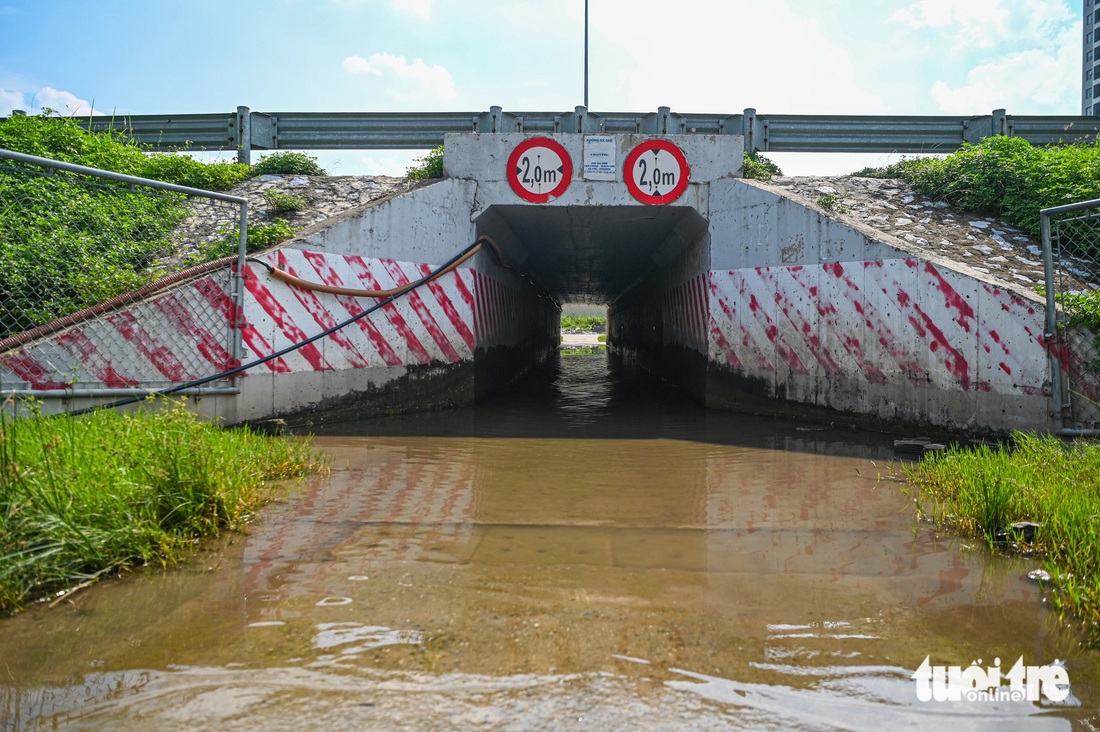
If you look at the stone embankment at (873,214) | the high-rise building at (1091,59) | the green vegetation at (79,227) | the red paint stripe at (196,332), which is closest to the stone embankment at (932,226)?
the stone embankment at (873,214)

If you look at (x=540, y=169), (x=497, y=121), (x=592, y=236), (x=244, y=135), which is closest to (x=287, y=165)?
(x=244, y=135)

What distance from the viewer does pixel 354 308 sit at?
9312 mm

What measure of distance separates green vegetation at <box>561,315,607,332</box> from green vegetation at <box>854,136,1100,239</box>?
49.6m

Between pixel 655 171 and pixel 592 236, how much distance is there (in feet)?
11.6

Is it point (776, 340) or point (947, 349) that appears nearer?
point (947, 349)

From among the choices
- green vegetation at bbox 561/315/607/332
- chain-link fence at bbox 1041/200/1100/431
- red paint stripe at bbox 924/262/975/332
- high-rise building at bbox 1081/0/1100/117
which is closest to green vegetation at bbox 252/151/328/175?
red paint stripe at bbox 924/262/975/332

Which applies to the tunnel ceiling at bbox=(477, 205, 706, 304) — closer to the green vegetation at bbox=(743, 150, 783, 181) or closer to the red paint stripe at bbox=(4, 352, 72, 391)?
the green vegetation at bbox=(743, 150, 783, 181)

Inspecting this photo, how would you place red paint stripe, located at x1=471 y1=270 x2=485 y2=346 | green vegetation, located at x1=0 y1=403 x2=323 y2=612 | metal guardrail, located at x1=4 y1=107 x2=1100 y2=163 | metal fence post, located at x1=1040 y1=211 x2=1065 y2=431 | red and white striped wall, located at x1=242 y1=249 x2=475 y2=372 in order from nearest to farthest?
green vegetation, located at x1=0 y1=403 x2=323 y2=612, metal fence post, located at x1=1040 y1=211 x2=1065 y2=431, red and white striped wall, located at x1=242 y1=249 x2=475 y2=372, red paint stripe, located at x1=471 y1=270 x2=485 y2=346, metal guardrail, located at x1=4 y1=107 x2=1100 y2=163

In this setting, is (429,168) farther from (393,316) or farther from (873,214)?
(873,214)

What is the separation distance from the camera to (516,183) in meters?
10.6

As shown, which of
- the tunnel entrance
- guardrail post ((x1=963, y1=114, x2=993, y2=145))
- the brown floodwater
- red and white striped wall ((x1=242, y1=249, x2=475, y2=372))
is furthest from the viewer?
guardrail post ((x1=963, y1=114, x2=993, y2=145))

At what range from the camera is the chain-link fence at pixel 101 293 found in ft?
20.6

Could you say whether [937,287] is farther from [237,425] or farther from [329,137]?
[329,137]

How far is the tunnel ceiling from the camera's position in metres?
11.4
